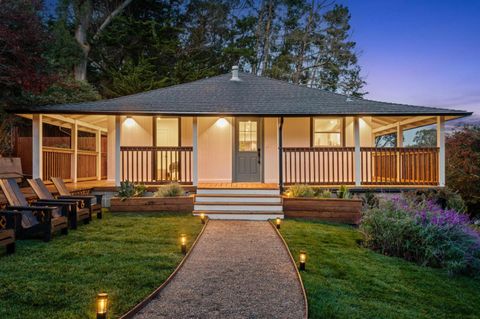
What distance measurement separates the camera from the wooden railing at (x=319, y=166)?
9930 mm

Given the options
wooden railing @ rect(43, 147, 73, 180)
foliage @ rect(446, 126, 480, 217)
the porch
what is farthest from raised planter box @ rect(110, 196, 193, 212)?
foliage @ rect(446, 126, 480, 217)

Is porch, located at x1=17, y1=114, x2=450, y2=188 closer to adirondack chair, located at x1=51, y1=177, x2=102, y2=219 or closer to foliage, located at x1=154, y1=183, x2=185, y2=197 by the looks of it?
foliage, located at x1=154, y1=183, x2=185, y2=197

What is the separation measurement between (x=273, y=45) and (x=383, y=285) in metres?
23.8

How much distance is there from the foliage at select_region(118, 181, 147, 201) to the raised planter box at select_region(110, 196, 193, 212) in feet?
0.57

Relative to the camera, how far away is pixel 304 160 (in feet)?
32.5

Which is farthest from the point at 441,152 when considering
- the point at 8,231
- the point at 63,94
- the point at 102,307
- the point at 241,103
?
the point at 63,94

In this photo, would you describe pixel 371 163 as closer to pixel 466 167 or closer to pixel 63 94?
pixel 466 167

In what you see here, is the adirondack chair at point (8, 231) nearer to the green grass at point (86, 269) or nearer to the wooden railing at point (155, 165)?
the green grass at point (86, 269)

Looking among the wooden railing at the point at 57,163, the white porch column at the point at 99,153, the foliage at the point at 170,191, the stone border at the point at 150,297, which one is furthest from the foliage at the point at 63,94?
the stone border at the point at 150,297

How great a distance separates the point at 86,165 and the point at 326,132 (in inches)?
370

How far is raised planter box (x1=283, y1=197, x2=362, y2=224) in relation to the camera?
26.8 feet

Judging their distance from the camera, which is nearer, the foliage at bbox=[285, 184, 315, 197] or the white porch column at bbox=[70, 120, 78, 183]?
the foliage at bbox=[285, 184, 315, 197]

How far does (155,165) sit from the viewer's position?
9961mm

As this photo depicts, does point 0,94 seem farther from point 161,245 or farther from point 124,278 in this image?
point 124,278
